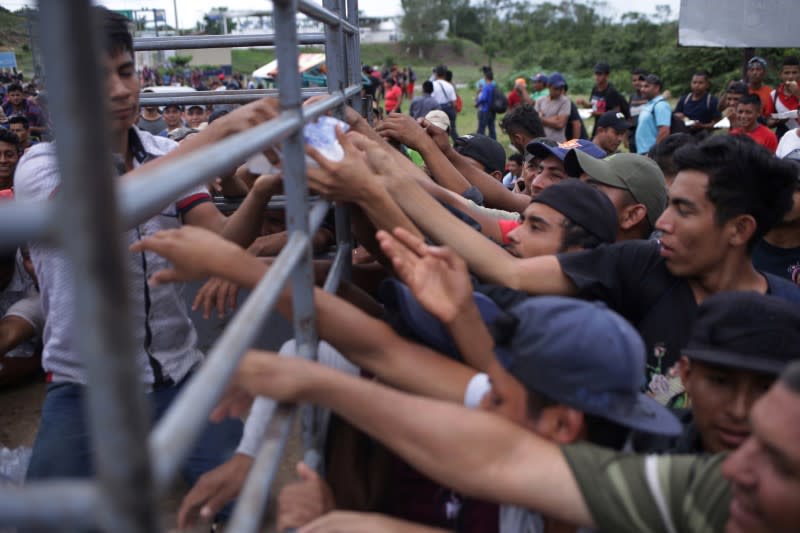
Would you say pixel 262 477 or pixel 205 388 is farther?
pixel 262 477

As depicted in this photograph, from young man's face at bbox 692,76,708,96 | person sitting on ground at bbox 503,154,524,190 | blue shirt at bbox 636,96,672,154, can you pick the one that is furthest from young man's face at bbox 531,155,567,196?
young man's face at bbox 692,76,708,96

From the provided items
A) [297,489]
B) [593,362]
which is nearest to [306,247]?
[297,489]

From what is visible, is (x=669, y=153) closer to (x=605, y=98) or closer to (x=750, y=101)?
(x=750, y=101)

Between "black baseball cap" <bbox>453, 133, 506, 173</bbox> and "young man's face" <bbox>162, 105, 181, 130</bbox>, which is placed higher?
"young man's face" <bbox>162, 105, 181, 130</bbox>

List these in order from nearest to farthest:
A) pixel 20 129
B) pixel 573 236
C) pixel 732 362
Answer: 1. pixel 732 362
2. pixel 573 236
3. pixel 20 129

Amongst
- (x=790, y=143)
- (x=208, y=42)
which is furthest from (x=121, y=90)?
(x=790, y=143)

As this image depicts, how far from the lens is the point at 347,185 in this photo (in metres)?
1.77

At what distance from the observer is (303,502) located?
1.44 m

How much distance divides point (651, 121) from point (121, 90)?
7.44 meters

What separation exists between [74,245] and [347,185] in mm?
1213

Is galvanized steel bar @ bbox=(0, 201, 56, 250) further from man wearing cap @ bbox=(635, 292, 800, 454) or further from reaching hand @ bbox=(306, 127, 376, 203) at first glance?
man wearing cap @ bbox=(635, 292, 800, 454)

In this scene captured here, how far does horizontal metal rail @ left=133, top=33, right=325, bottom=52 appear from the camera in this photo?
2.88 m

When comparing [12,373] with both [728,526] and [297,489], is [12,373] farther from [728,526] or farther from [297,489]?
[728,526]

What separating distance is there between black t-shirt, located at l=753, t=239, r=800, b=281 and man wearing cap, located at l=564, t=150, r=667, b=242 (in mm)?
553
